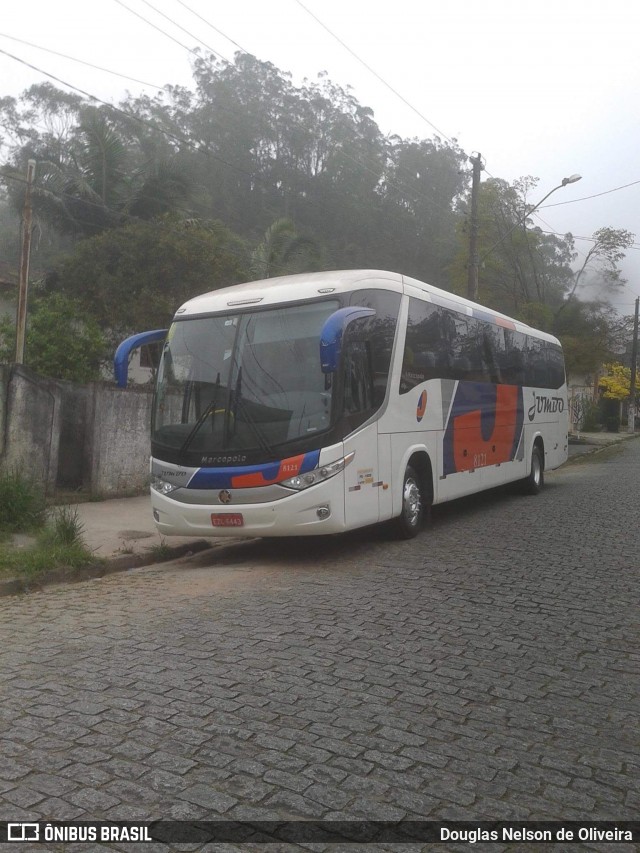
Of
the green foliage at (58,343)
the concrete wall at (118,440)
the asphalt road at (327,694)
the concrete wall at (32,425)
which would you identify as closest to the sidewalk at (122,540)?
the concrete wall at (118,440)

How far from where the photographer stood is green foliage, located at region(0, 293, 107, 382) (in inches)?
739

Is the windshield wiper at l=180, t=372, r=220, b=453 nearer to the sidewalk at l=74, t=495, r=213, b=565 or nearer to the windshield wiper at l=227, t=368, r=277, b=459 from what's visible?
the windshield wiper at l=227, t=368, r=277, b=459

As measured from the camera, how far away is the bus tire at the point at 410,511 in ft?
34.7

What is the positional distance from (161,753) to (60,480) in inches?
404

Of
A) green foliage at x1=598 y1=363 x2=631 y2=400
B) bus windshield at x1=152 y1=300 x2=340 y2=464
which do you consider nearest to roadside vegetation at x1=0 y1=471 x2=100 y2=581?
bus windshield at x1=152 y1=300 x2=340 y2=464

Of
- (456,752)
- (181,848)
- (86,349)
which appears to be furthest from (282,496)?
(86,349)

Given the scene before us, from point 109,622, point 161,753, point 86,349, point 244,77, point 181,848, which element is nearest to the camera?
point 181,848

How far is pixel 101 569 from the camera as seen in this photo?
9.07 meters

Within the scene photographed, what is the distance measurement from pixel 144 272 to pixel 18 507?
16.4 metres

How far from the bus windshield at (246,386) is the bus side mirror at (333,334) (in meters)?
0.39

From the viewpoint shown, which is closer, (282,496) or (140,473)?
(282,496)

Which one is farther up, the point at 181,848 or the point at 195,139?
the point at 195,139

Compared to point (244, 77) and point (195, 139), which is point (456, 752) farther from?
point (244, 77)

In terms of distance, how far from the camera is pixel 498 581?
8141 mm
